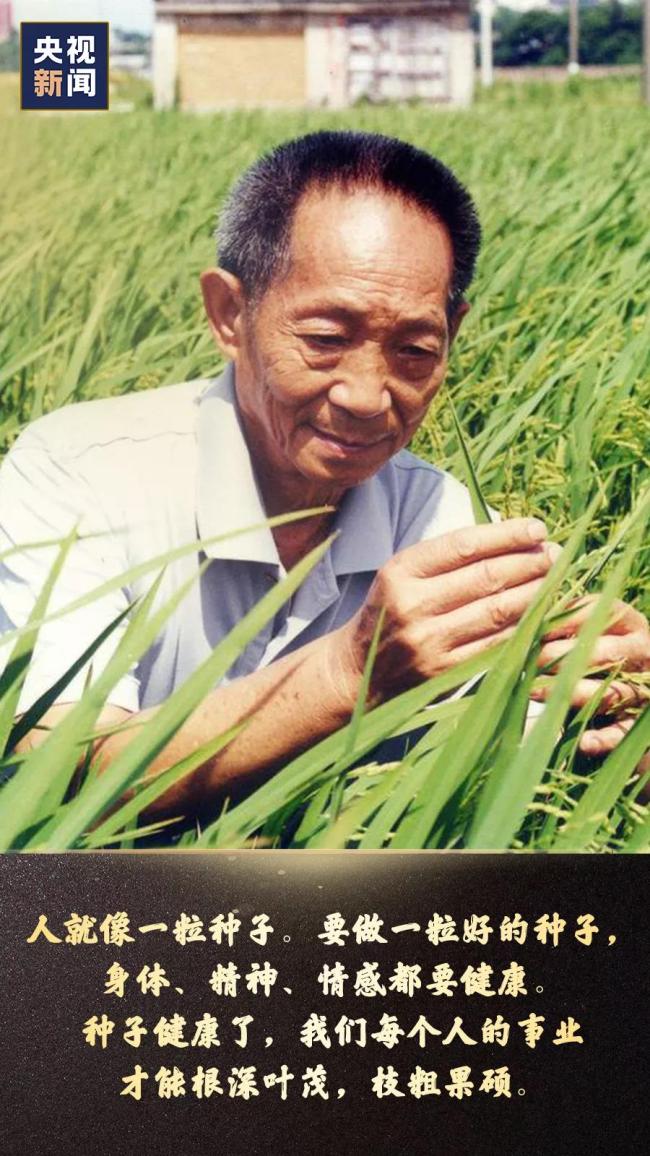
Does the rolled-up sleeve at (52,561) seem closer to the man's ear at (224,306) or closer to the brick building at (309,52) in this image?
the man's ear at (224,306)

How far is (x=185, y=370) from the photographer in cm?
187

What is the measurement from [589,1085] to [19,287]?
1.13m

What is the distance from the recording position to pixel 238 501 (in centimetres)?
173

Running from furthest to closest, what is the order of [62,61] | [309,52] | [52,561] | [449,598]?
→ [309,52] < [62,61] < [52,561] < [449,598]

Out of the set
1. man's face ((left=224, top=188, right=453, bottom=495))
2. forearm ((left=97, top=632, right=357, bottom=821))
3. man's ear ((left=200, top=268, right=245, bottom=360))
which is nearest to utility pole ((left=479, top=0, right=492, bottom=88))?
man's face ((left=224, top=188, right=453, bottom=495))

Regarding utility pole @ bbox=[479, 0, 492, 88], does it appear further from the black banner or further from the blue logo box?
the black banner

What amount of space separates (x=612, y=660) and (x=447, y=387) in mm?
399

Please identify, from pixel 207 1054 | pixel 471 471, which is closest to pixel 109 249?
pixel 471 471

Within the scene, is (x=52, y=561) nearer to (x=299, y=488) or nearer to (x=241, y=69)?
(x=299, y=488)

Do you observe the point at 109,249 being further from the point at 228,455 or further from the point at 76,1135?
the point at 76,1135

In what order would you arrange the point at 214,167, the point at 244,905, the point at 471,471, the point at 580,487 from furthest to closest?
the point at 214,167 < the point at 580,487 < the point at 244,905 < the point at 471,471

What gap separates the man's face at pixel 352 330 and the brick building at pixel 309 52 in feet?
1.00

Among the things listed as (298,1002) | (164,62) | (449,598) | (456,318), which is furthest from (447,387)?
(298,1002)

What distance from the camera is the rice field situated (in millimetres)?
1481
